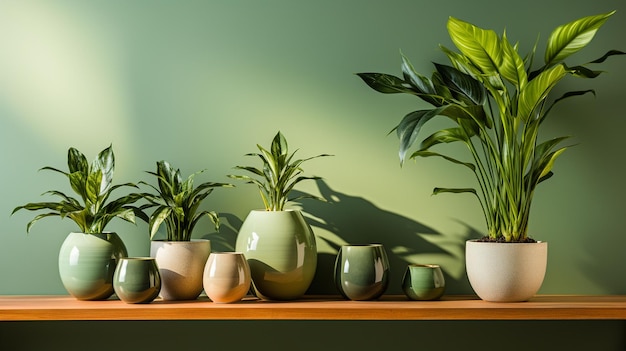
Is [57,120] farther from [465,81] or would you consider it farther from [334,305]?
[465,81]

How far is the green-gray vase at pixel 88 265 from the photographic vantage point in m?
1.47

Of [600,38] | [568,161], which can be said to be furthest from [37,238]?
[600,38]

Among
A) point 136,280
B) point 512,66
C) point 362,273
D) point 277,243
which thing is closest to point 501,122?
point 512,66

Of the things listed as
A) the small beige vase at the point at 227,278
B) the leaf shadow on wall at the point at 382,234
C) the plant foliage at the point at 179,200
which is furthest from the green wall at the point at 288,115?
the small beige vase at the point at 227,278

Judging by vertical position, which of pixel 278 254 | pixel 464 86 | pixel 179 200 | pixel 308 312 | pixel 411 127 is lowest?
pixel 308 312

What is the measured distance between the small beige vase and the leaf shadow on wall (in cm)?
24

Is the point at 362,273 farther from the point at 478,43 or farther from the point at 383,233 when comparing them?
the point at 478,43

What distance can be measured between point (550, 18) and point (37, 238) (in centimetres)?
133

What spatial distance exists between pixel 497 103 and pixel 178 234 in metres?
0.74

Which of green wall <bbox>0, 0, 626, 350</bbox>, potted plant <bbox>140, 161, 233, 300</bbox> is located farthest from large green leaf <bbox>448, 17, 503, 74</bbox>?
potted plant <bbox>140, 161, 233, 300</bbox>

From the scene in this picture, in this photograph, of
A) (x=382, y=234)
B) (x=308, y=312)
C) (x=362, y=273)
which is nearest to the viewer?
(x=308, y=312)

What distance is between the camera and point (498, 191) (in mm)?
1509

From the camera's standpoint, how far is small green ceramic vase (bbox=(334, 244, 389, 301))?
148 cm

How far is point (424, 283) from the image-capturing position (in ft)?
4.87
